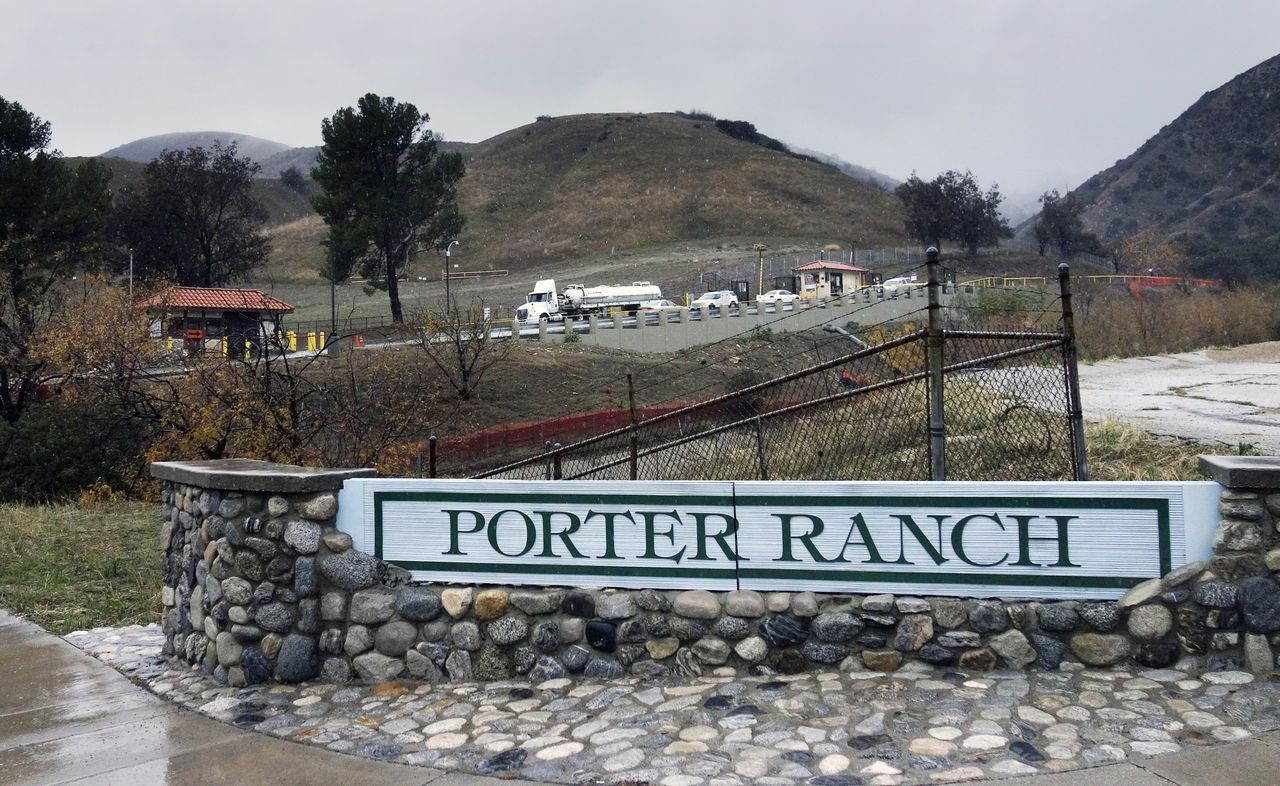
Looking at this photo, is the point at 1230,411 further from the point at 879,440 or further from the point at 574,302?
the point at 574,302

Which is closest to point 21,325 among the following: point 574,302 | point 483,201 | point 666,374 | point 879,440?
point 666,374

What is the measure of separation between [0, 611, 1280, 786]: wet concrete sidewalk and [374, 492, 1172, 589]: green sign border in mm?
1198

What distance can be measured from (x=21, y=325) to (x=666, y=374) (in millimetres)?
19536

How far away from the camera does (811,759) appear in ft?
15.4

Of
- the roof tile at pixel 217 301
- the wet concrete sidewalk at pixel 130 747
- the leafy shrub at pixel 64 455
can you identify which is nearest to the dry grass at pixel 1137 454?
the wet concrete sidewalk at pixel 130 747

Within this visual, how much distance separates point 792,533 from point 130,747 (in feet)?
12.2

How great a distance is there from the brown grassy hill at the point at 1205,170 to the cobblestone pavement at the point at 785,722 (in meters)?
119

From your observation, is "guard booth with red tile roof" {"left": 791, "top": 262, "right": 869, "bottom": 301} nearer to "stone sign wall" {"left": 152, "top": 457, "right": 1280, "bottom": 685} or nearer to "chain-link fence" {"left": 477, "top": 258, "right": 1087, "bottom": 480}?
"chain-link fence" {"left": 477, "top": 258, "right": 1087, "bottom": 480}

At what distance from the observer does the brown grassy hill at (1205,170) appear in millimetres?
118312

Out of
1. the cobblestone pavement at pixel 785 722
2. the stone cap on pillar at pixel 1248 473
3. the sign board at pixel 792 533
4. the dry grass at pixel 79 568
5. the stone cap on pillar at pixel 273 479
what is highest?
the stone cap on pillar at pixel 273 479

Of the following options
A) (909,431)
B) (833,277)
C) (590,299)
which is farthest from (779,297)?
(909,431)

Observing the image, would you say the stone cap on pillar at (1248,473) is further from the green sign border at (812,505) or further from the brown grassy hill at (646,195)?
the brown grassy hill at (646,195)

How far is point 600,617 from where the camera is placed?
240 inches

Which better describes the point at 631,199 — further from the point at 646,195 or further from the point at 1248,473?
the point at 1248,473
